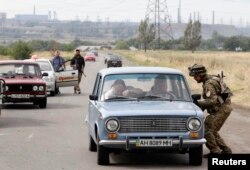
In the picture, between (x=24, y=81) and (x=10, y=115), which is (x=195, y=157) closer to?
(x=10, y=115)

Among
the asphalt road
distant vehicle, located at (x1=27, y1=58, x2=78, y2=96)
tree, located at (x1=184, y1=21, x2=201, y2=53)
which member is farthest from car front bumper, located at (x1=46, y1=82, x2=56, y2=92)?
tree, located at (x1=184, y1=21, x2=201, y2=53)

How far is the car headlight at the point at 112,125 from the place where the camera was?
10977 millimetres

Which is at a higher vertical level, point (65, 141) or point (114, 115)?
point (114, 115)

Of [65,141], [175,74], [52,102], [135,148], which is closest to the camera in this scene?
[135,148]

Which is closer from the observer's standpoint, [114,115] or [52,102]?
[114,115]

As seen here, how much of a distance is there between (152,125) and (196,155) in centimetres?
88

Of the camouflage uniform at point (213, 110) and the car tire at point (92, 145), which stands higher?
the camouflage uniform at point (213, 110)

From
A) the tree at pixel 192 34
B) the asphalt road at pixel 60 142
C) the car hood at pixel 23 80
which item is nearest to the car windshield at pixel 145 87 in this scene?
the asphalt road at pixel 60 142

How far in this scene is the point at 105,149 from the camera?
11203 mm

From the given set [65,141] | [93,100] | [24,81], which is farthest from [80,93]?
[93,100]

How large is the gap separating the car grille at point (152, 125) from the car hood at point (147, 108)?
9cm

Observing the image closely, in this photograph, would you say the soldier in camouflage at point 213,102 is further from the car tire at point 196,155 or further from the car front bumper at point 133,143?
the car front bumper at point 133,143

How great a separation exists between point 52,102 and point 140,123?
1578 cm

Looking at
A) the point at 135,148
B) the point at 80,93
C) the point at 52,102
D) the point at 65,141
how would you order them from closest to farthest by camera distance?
the point at 135,148, the point at 65,141, the point at 52,102, the point at 80,93
